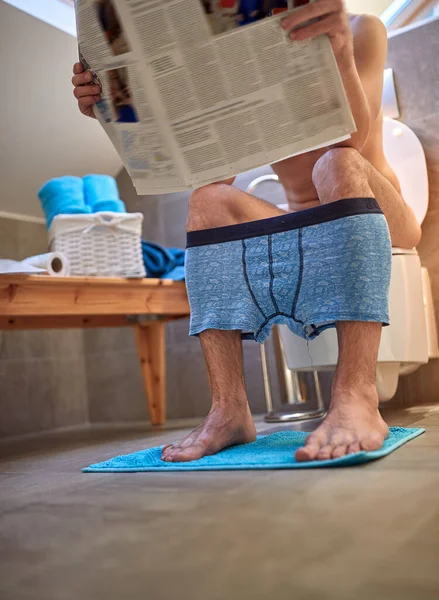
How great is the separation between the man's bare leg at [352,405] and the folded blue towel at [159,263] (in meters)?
1.14

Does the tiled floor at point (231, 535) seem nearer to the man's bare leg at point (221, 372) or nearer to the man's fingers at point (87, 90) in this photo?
the man's bare leg at point (221, 372)

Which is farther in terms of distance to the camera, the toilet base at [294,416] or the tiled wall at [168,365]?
the tiled wall at [168,365]

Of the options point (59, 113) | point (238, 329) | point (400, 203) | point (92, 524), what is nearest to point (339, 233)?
point (238, 329)

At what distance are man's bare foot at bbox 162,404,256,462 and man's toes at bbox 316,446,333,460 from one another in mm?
243

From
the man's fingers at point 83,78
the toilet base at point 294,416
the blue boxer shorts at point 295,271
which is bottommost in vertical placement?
the toilet base at point 294,416

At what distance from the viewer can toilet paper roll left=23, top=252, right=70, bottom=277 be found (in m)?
1.83

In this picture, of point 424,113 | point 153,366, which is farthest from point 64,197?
point 424,113

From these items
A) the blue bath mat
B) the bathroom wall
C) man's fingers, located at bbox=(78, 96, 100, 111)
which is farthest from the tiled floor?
the bathroom wall

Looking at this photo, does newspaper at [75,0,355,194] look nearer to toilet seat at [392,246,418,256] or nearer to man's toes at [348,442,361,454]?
man's toes at [348,442,361,454]

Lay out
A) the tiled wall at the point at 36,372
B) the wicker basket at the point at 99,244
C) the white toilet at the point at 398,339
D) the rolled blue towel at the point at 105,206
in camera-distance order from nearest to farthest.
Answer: the white toilet at the point at 398,339 < the wicker basket at the point at 99,244 < the rolled blue towel at the point at 105,206 < the tiled wall at the point at 36,372

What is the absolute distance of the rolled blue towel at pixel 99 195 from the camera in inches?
83.3

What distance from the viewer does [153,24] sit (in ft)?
3.45

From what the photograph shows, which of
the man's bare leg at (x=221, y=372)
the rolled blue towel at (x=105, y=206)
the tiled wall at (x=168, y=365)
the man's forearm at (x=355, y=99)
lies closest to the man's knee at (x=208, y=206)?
the man's bare leg at (x=221, y=372)

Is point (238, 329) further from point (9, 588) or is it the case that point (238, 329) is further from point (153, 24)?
point (9, 588)
